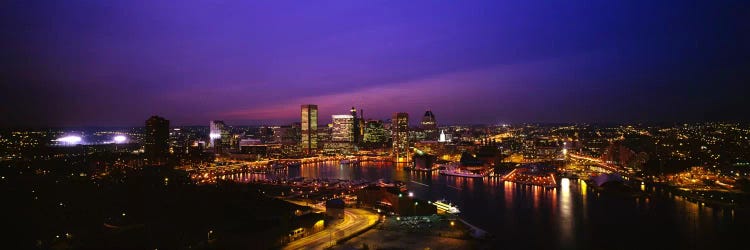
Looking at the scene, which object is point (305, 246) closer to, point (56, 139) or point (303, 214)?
point (303, 214)

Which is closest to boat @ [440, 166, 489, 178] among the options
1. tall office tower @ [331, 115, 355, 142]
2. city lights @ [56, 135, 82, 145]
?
tall office tower @ [331, 115, 355, 142]

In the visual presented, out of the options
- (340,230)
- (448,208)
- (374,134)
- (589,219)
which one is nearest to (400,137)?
(374,134)

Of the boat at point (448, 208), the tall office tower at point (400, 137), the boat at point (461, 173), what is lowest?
the boat at point (448, 208)

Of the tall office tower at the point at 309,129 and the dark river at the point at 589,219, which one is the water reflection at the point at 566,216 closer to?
the dark river at the point at 589,219

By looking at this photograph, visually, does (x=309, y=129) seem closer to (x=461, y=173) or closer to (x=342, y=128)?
(x=342, y=128)

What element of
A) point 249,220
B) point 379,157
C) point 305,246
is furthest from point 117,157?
point 305,246

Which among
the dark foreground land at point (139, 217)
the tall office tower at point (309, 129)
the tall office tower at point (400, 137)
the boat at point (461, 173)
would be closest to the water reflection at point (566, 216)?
the boat at point (461, 173)
